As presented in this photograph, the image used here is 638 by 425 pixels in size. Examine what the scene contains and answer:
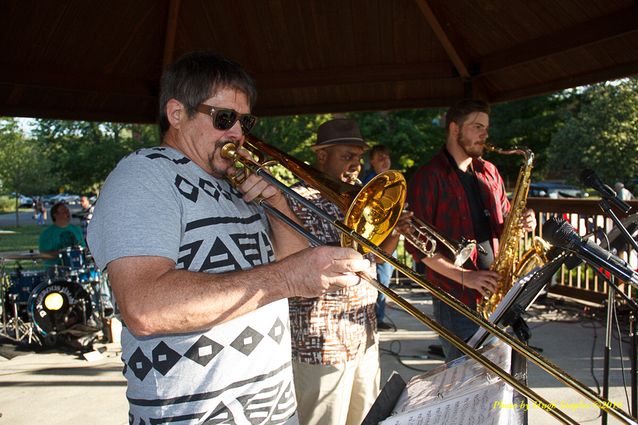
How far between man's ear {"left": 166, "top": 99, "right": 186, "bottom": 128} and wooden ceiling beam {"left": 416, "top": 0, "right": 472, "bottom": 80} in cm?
307

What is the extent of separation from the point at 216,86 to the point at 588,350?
5486mm

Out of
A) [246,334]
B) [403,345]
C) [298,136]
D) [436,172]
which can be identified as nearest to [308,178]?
[246,334]

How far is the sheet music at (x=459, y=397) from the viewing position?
129cm

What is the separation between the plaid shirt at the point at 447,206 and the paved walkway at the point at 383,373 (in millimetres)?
1446

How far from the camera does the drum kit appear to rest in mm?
6535

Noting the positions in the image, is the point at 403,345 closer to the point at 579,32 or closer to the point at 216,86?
the point at 579,32

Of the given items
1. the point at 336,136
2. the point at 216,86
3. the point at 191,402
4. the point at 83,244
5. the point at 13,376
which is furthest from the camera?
the point at 83,244

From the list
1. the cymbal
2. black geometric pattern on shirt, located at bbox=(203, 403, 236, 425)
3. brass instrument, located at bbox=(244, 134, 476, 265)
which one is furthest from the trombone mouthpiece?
the cymbal

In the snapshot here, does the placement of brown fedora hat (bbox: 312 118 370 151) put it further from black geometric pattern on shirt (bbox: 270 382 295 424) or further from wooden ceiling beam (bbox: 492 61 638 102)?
wooden ceiling beam (bbox: 492 61 638 102)

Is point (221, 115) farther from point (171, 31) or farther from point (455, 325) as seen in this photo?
point (171, 31)

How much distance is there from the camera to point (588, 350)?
5707 millimetres

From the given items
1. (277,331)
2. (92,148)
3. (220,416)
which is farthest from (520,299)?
(92,148)

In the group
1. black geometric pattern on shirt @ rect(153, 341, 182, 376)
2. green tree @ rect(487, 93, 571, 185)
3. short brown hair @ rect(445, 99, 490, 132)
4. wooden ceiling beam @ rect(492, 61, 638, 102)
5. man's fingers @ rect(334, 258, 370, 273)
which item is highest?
green tree @ rect(487, 93, 571, 185)

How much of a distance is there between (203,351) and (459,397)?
769 millimetres
